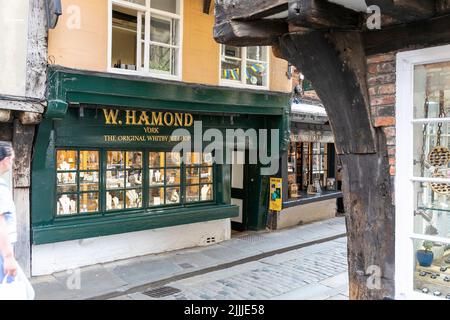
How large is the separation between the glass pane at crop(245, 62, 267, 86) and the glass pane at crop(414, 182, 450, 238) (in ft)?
20.7

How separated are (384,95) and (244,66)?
236 inches

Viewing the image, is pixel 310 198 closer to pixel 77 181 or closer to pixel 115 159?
pixel 115 159

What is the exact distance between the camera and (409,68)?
382cm

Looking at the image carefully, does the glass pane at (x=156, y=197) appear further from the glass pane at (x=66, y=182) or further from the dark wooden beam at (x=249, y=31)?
the dark wooden beam at (x=249, y=31)

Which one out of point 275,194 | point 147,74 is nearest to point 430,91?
point 147,74

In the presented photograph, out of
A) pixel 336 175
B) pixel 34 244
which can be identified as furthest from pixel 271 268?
pixel 336 175

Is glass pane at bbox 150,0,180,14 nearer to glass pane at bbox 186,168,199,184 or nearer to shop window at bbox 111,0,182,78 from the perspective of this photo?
shop window at bbox 111,0,182,78

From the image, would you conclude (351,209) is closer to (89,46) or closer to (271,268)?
(271,268)

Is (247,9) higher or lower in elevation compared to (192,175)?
higher

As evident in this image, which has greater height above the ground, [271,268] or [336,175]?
[336,175]

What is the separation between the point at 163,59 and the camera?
8.30 metres

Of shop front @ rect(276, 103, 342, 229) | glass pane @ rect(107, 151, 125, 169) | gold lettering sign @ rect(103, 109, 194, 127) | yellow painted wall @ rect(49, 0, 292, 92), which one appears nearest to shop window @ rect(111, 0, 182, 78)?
yellow painted wall @ rect(49, 0, 292, 92)

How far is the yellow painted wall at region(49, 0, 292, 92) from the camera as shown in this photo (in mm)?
6898
